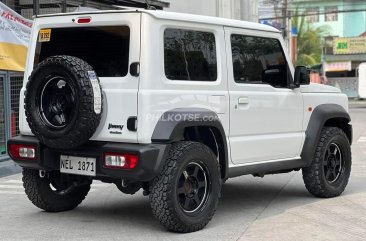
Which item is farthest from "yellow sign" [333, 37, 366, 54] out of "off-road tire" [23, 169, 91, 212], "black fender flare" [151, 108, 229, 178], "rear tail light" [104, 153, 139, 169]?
"rear tail light" [104, 153, 139, 169]

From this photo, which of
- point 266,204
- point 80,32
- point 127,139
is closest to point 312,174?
point 266,204

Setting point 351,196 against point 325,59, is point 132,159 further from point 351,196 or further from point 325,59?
point 325,59

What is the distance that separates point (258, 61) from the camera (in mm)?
6867

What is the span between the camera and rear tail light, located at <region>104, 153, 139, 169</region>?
5.50m

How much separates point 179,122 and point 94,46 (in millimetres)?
1164

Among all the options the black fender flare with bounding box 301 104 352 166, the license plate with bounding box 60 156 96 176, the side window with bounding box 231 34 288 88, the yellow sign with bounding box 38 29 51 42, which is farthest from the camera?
the black fender flare with bounding box 301 104 352 166

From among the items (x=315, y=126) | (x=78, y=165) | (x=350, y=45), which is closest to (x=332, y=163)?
(x=315, y=126)

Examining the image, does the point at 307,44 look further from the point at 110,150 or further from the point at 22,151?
the point at 110,150

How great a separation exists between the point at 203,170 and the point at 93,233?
123 centimetres

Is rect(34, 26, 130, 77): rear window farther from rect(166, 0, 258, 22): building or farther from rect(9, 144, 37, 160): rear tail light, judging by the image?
rect(166, 0, 258, 22): building

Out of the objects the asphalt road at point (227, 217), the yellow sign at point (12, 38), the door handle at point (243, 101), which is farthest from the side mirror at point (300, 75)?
the yellow sign at point (12, 38)

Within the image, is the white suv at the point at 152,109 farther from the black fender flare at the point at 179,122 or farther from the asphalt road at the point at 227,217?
the asphalt road at the point at 227,217

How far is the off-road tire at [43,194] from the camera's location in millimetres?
6621

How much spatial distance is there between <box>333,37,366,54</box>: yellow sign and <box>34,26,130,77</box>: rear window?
42.2 metres
